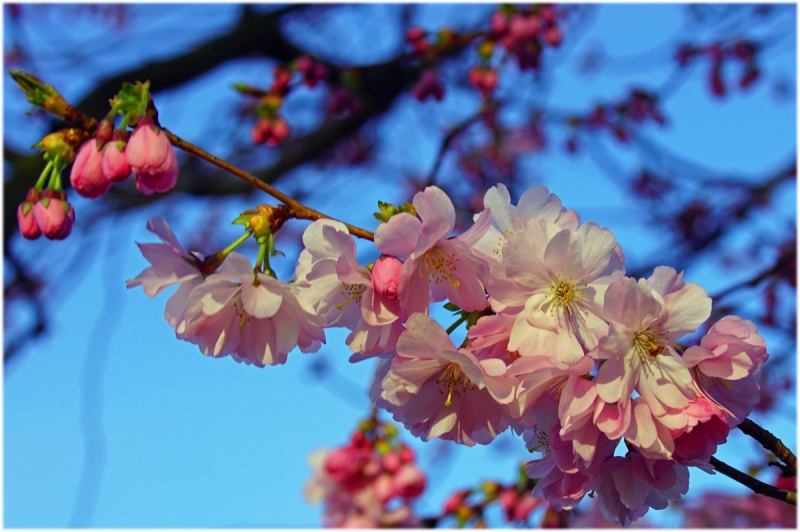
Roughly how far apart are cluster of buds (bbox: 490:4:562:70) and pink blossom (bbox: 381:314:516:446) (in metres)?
2.44

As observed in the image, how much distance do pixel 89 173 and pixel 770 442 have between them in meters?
1.16

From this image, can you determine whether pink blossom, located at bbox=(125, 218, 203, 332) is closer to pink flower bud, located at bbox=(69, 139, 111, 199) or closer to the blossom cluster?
the blossom cluster

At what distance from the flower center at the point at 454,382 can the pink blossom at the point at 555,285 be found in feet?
0.48

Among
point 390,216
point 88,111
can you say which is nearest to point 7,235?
point 88,111

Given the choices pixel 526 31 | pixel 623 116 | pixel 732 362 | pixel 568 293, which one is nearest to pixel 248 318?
pixel 568 293

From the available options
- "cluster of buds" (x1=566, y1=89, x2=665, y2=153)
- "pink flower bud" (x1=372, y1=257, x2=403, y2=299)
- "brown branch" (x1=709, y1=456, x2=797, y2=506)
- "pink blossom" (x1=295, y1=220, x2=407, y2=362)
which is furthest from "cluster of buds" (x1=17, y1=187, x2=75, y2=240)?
"cluster of buds" (x1=566, y1=89, x2=665, y2=153)

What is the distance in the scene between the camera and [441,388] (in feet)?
3.45

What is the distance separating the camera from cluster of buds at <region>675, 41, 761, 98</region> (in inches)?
180

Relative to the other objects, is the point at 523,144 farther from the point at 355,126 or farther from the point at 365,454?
the point at 365,454

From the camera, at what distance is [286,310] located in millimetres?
1085

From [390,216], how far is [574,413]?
40 cm

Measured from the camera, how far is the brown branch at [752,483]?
0.95 meters

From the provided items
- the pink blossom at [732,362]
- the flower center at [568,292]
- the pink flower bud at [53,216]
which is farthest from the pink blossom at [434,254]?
the pink flower bud at [53,216]

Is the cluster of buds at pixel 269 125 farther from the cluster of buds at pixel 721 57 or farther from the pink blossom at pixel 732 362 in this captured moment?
the cluster of buds at pixel 721 57
